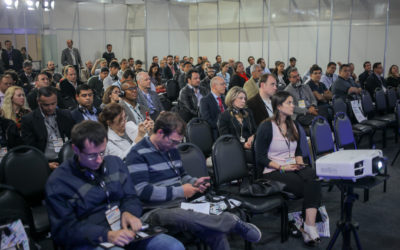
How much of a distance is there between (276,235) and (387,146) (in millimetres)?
4294

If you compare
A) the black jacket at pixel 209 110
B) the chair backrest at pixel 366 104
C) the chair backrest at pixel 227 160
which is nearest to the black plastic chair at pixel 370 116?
the chair backrest at pixel 366 104

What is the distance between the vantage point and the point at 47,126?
13.1ft

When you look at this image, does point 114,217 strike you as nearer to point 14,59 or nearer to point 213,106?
point 213,106

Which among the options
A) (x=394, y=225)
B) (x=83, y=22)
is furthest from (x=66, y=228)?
(x=83, y=22)

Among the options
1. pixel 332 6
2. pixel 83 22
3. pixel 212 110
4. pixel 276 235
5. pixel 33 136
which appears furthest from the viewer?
pixel 83 22

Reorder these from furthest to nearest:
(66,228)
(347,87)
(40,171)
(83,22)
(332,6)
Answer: (83,22) < (332,6) < (347,87) < (40,171) < (66,228)

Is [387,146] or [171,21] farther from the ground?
[171,21]

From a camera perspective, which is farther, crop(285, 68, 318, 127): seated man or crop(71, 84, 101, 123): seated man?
crop(285, 68, 318, 127): seated man

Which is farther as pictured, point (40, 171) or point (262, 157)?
point (262, 157)

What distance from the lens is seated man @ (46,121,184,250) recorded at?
218 cm

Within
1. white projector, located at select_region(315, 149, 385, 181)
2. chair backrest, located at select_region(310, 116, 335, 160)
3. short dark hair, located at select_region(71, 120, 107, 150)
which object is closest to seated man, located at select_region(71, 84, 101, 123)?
short dark hair, located at select_region(71, 120, 107, 150)

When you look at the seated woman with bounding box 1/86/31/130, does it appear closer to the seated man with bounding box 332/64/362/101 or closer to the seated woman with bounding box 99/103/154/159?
the seated woman with bounding box 99/103/154/159

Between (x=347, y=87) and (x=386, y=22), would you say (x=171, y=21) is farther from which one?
(x=347, y=87)

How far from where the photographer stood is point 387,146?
6.82 metres
